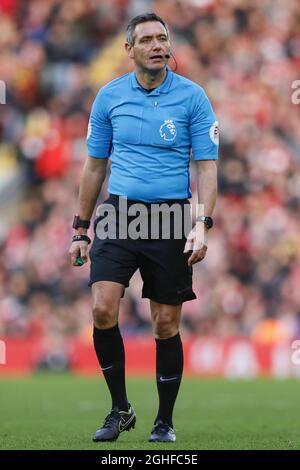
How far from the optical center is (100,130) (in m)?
6.95

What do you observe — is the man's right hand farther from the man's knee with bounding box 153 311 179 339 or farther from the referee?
the man's knee with bounding box 153 311 179 339

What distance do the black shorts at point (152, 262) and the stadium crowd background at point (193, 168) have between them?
9.18 m

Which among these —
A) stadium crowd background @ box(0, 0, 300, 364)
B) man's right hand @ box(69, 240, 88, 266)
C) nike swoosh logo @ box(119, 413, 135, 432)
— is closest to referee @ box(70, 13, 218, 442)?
nike swoosh logo @ box(119, 413, 135, 432)

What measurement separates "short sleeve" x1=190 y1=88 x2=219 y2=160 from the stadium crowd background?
917 cm

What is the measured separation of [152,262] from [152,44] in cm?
126

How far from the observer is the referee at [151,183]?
22.1 feet

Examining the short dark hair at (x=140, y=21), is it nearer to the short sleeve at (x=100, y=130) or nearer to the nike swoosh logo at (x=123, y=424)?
the short sleeve at (x=100, y=130)

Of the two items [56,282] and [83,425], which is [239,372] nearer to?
[56,282]

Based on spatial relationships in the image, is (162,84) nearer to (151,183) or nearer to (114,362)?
(151,183)

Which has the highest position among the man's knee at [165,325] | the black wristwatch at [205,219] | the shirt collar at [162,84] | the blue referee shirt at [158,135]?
the shirt collar at [162,84]

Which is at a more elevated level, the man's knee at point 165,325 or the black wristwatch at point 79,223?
the black wristwatch at point 79,223

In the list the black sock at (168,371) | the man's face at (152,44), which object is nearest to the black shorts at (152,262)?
the black sock at (168,371)

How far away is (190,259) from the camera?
6594 mm
